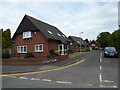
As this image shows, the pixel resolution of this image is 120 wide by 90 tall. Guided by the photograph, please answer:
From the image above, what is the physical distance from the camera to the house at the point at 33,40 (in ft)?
58.0

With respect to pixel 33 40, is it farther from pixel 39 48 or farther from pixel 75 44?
pixel 75 44

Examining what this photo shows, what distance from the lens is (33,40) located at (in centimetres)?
1866

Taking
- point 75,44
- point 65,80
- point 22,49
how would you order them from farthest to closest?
point 75,44
point 22,49
point 65,80

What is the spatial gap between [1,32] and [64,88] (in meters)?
15.2

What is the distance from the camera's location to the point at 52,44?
18.8m

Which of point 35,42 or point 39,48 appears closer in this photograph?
point 39,48

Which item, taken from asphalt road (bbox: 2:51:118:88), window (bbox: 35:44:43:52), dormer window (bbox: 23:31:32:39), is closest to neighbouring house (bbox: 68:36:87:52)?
window (bbox: 35:44:43:52)

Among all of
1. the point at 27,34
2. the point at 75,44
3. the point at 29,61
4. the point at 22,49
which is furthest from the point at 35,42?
the point at 75,44

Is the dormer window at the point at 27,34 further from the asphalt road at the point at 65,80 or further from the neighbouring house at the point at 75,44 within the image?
the neighbouring house at the point at 75,44

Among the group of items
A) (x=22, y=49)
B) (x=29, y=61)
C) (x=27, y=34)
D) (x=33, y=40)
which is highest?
(x=27, y=34)

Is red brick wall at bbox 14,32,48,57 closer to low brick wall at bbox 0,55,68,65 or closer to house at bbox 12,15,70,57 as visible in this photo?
house at bbox 12,15,70,57

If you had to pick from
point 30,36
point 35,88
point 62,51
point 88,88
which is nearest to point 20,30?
point 30,36

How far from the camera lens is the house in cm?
1767

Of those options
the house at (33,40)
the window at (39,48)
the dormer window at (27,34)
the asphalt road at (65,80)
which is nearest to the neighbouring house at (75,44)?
the house at (33,40)
